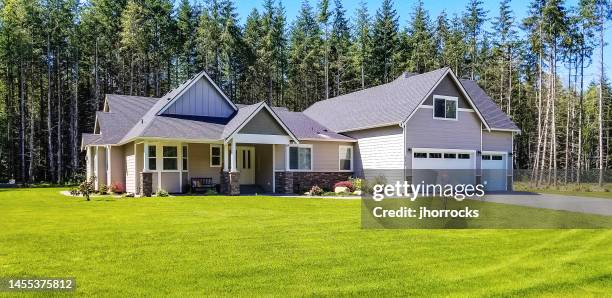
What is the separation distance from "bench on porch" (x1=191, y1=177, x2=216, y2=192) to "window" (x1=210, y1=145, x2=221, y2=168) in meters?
0.87

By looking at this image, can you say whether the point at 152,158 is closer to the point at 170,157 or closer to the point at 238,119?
the point at 170,157

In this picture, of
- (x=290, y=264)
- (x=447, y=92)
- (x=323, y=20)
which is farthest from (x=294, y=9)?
(x=290, y=264)

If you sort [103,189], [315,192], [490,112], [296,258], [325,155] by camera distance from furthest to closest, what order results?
[490,112], [325,155], [103,189], [315,192], [296,258]

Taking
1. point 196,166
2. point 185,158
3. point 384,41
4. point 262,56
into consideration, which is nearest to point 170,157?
point 185,158

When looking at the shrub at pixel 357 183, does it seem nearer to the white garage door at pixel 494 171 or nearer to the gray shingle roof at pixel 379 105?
the gray shingle roof at pixel 379 105

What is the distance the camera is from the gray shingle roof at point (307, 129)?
26.4m

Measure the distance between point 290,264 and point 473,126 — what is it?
21.4 meters

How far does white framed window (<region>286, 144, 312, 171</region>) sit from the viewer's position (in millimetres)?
25816

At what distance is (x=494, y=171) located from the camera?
27.5 m

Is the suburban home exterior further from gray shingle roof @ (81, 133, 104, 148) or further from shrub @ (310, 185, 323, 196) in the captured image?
shrub @ (310, 185, 323, 196)

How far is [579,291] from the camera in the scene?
6223 millimetres

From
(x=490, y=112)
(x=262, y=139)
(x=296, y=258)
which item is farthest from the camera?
(x=490, y=112)

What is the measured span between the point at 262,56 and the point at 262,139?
82.4 ft

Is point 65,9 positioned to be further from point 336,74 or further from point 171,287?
point 171,287
